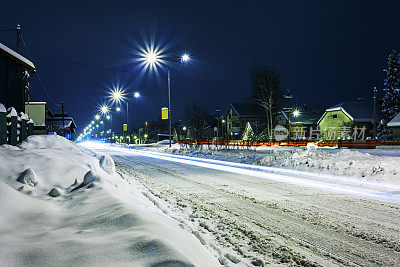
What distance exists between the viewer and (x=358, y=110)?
172ft

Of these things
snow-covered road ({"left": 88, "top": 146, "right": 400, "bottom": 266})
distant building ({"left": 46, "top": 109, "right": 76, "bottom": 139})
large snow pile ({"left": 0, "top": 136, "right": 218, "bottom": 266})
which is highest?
distant building ({"left": 46, "top": 109, "right": 76, "bottom": 139})

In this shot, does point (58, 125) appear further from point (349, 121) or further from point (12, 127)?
point (349, 121)

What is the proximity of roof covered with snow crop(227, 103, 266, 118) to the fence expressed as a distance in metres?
66.4

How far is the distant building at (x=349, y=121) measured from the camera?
5078cm

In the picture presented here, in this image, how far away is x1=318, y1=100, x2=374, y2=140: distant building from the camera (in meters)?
50.8

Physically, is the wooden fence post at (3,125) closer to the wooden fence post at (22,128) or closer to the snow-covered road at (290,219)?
the wooden fence post at (22,128)

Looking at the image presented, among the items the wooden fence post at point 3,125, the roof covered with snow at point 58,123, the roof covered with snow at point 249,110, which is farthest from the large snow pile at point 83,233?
the roof covered with snow at point 249,110

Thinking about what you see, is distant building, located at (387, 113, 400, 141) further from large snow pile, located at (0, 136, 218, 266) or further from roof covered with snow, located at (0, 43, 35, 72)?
large snow pile, located at (0, 136, 218, 266)

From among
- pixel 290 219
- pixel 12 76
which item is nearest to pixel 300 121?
pixel 12 76

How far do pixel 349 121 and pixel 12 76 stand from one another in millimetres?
51119

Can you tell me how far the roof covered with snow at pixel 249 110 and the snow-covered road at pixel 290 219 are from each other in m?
68.7

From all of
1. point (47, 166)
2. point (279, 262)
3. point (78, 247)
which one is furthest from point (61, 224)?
point (47, 166)

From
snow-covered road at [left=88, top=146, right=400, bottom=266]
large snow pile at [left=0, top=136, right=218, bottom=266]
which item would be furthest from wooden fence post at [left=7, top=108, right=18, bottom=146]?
large snow pile at [left=0, top=136, right=218, bottom=266]

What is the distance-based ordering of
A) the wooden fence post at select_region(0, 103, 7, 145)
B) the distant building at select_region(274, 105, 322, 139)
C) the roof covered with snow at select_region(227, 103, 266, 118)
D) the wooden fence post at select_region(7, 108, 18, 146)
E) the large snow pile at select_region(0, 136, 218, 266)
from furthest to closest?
the roof covered with snow at select_region(227, 103, 266, 118), the distant building at select_region(274, 105, 322, 139), the wooden fence post at select_region(7, 108, 18, 146), the wooden fence post at select_region(0, 103, 7, 145), the large snow pile at select_region(0, 136, 218, 266)
